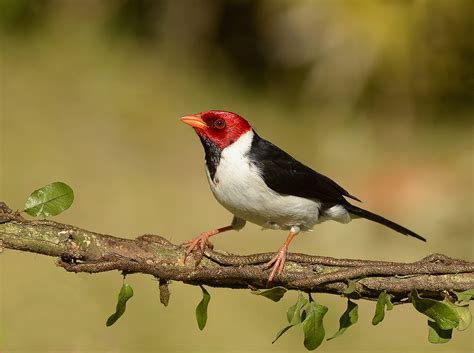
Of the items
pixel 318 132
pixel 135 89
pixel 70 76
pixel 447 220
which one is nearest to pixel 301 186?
pixel 447 220

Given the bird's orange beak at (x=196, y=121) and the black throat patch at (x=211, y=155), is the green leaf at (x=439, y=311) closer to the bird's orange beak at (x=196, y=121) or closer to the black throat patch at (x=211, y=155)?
the black throat patch at (x=211, y=155)

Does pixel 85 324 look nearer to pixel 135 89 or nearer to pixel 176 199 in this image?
pixel 176 199

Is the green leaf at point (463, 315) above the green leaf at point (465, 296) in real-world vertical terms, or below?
below

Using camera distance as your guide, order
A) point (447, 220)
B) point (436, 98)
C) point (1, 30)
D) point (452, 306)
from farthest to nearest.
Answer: point (1, 30), point (436, 98), point (447, 220), point (452, 306)

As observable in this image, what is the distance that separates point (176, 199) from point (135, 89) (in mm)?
1541

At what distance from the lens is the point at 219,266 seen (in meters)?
2.19

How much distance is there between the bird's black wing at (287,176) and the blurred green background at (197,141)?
4.68ft

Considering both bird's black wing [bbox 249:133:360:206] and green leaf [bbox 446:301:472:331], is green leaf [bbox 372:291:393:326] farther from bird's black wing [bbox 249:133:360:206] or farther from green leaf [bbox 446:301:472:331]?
bird's black wing [bbox 249:133:360:206]

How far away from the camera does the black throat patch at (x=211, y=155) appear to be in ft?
9.34

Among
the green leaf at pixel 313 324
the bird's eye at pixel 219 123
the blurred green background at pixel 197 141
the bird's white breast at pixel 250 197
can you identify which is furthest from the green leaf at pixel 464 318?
the blurred green background at pixel 197 141

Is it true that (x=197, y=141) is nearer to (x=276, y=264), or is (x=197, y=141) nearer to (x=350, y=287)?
(x=276, y=264)

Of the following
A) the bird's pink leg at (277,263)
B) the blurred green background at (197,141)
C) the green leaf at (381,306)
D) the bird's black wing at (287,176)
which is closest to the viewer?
the green leaf at (381,306)

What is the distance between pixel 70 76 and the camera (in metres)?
7.35

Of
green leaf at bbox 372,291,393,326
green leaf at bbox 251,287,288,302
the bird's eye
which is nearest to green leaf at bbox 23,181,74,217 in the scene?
green leaf at bbox 251,287,288,302
